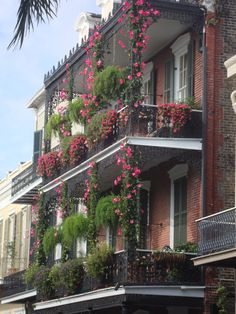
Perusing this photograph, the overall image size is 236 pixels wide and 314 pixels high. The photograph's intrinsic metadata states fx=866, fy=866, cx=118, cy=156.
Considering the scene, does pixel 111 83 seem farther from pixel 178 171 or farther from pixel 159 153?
pixel 178 171

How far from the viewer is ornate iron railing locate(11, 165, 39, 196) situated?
27.5m

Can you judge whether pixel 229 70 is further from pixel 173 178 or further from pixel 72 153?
pixel 72 153

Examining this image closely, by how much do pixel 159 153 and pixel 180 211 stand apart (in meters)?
1.87

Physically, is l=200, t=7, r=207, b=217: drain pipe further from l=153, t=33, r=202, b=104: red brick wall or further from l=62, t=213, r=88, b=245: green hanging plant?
l=62, t=213, r=88, b=245: green hanging plant

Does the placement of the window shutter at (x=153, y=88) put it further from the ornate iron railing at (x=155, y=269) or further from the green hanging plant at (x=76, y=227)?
the ornate iron railing at (x=155, y=269)

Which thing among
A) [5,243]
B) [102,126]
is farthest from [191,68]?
[5,243]

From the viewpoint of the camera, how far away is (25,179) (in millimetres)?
28797

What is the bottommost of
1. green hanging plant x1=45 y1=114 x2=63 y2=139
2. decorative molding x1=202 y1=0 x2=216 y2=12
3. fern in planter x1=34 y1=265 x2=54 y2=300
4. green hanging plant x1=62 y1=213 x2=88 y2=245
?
fern in planter x1=34 y1=265 x2=54 y2=300

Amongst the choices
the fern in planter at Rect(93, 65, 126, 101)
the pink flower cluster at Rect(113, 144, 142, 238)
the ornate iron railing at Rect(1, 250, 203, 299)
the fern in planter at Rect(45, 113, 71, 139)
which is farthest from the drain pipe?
the fern in planter at Rect(45, 113, 71, 139)

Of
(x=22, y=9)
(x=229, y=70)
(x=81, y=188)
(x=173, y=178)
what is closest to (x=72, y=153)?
(x=81, y=188)

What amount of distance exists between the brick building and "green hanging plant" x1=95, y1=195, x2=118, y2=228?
51mm

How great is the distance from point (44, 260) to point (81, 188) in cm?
287

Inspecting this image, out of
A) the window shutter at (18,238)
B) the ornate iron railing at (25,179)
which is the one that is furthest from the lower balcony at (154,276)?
the window shutter at (18,238)

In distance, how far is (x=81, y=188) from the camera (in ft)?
75.0
